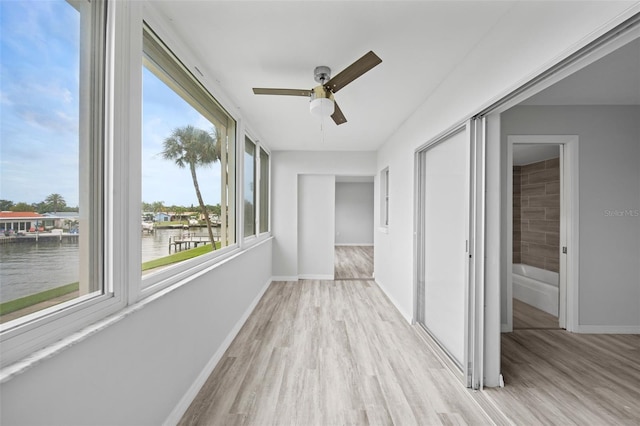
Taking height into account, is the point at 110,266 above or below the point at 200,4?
below

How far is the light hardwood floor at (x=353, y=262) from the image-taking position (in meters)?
5.53

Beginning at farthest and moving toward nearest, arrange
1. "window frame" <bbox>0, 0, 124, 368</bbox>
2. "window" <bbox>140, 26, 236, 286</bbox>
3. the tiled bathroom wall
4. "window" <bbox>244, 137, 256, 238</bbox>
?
the tiled bathroom wall < "window" <bbox>244, 137, 256, 238</bbox> < "window" <bbox>140, 26, 236, 286</bbox> < "window frame" <bbox>0, 0, 124, 368</bbox>

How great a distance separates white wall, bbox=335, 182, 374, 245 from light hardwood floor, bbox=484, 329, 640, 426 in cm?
676

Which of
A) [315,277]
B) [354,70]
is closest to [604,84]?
[354,70]

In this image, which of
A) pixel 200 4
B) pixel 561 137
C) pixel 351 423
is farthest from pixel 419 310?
pixel 200 4

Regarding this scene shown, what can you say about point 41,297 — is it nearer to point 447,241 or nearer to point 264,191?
point 447,241

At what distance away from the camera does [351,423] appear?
167cm

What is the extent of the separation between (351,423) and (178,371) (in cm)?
112

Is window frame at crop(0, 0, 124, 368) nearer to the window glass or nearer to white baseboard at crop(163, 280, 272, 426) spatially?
white baseboard at crop(163, 280, 272, 426)

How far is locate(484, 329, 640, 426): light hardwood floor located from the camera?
1.73 m

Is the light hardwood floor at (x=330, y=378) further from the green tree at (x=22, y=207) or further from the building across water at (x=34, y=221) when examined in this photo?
the green tree at (x=22, y=207)

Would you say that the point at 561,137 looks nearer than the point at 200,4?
No

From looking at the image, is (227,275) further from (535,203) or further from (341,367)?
(535,203)

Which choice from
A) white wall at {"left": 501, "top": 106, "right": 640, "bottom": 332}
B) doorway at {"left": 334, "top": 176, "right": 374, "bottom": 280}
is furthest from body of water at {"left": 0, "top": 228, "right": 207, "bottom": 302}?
doorway at {"left": 334, "top": 176, "right": 374, "bottom": 280}
